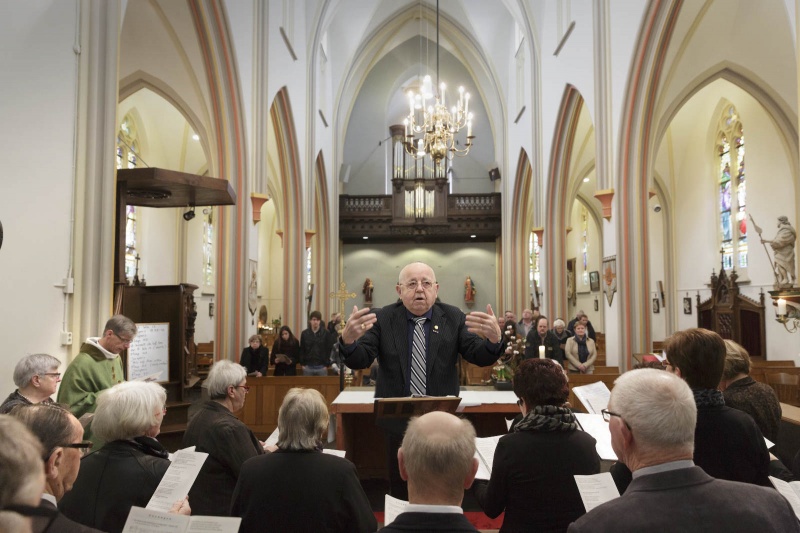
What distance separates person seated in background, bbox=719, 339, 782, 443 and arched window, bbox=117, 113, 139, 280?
46.6 ft

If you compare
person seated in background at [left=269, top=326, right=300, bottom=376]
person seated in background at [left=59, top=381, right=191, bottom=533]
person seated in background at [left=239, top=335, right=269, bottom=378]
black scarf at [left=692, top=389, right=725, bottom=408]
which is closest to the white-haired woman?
person seated in background at [left=59, top=381, right=191, bottom=533]

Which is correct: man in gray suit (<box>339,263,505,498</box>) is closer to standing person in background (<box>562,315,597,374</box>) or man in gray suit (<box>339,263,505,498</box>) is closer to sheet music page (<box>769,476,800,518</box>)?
sheet music page (<box>769,476,800,518</box>)

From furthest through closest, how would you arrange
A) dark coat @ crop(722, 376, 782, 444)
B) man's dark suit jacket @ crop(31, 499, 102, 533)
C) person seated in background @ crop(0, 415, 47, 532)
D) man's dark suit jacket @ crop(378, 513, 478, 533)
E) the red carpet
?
the red carpet
dark coat @ crop(722, 376, 782, 444)
man's dark suit jacket @ crop(378, 513, 478, 533)
man's dark suit jacket @ crop(31, 499, 102, 533)
person seated in background @ crop(0, 415, 47, 532)

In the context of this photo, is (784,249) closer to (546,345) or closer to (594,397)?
(546,345)

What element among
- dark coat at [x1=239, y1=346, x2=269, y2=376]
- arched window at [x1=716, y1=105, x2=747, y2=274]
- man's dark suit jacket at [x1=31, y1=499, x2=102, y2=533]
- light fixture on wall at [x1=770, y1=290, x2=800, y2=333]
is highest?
arched window at [x1=716, y1=105, x2=747, y2=274]

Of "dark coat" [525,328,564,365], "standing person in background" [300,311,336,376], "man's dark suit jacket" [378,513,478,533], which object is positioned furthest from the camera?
"standing person in background" [300,311,336,376]

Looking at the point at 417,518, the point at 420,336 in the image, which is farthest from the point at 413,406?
the point at 417,518

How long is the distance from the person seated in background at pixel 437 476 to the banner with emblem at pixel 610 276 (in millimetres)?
9058

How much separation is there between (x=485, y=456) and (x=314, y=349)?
24.6 ft

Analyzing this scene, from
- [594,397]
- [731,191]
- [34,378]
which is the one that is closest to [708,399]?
[594,397]

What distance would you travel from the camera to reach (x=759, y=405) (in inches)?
121

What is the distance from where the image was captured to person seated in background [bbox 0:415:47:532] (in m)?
1.31

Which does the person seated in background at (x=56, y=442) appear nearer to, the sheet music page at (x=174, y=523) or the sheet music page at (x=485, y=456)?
the sheet music page at (x=174, y=523)

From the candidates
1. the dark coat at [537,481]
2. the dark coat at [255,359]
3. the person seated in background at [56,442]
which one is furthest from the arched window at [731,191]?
the person seated in background at [56,442]
